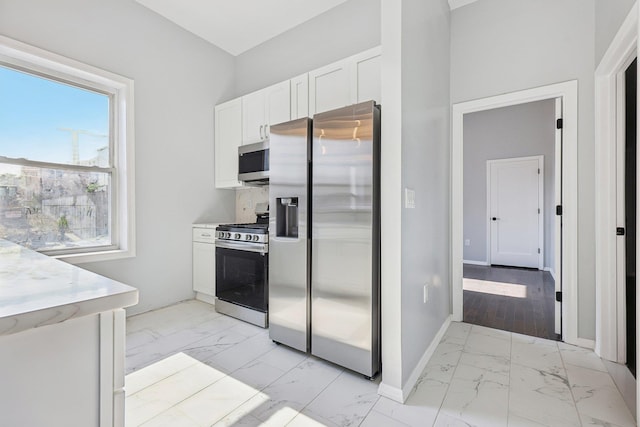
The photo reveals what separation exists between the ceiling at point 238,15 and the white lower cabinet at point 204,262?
224cm

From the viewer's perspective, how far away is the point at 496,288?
409 cm

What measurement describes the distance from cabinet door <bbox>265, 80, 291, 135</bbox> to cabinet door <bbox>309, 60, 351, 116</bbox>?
300 millimetres

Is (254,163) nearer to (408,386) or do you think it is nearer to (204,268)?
(204,268)

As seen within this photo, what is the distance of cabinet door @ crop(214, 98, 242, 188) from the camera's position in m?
3.49

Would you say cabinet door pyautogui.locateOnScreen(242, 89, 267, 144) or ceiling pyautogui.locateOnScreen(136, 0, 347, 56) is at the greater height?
ceiling pyautogui.locateOnScreen(136, 0, 347, 56)

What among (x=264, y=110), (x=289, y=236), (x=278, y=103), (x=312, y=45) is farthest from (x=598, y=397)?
(x=312, y=45)

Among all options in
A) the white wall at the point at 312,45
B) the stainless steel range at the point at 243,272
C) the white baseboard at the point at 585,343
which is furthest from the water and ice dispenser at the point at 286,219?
the white baseboard at the point at 585,343

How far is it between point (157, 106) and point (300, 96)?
154 cm

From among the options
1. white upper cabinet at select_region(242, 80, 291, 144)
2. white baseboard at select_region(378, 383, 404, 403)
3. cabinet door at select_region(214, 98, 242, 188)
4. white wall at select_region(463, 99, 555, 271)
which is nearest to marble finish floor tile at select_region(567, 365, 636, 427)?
white baseboard at select_region(378, 383, 404, 403)

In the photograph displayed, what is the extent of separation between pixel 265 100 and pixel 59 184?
6.74ft

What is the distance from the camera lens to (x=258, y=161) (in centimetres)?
319

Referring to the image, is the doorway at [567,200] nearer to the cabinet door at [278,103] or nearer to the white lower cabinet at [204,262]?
the cabinet door at [278,103]

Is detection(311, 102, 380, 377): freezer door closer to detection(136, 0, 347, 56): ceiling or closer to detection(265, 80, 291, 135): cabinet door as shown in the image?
detection(265, 80, 291, 135): cabinet door

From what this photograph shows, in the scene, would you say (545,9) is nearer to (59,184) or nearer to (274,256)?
(274,256)
